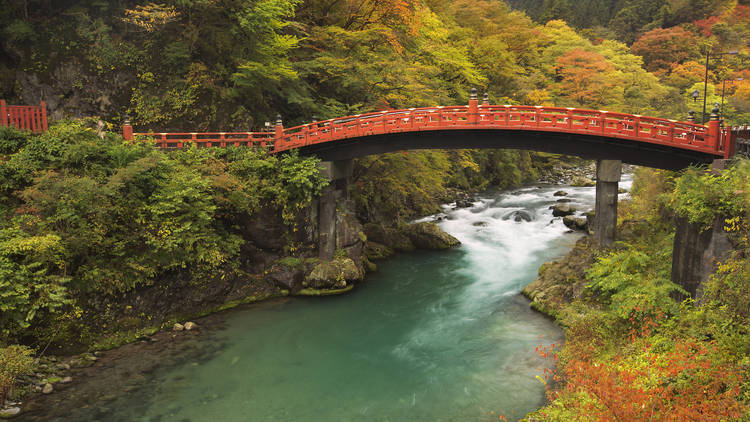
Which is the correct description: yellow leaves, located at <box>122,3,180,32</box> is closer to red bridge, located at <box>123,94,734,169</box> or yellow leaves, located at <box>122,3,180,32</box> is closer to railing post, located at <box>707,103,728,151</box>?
red bridge, located at <box>123,94,734,169</box>

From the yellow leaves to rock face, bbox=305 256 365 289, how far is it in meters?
15.0

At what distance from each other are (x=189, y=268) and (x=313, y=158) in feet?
24.5

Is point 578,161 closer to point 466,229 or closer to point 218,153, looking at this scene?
point 466,229

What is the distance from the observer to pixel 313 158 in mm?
22734

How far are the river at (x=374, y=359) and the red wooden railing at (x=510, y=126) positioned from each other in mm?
7595

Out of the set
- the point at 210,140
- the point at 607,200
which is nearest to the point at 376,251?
the point at 210,140

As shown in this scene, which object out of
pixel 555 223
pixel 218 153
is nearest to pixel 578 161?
pixel 555 223

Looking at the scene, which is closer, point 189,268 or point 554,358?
point 554,358

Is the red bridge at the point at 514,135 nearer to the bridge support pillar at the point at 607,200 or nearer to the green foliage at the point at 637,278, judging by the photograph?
the bridge support pillar at the point at 607,200

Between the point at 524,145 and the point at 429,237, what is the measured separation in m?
9.78

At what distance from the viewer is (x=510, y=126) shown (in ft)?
65.5

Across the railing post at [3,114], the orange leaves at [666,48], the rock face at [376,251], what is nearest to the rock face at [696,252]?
the rock face at [376,251]

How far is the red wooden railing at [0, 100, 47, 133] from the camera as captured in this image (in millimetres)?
19250

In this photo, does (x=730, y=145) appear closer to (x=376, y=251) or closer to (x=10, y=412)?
(x=376, y=251)
